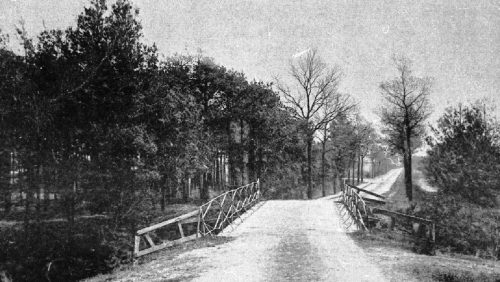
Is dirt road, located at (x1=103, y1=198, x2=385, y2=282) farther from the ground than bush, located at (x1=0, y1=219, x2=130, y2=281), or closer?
farther from the ground

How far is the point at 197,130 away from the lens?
26.5 metres

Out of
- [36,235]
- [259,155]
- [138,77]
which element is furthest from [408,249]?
[259,155]

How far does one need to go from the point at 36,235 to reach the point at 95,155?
469 centimetres

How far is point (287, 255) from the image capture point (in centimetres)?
954

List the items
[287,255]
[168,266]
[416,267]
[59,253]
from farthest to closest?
[59,253], [287,255], [168,266], [416,267]

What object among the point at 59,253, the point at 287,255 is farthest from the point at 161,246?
the point at 59,253

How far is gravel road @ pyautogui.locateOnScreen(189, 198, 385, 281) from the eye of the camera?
25.5ft

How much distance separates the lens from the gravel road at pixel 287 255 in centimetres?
778

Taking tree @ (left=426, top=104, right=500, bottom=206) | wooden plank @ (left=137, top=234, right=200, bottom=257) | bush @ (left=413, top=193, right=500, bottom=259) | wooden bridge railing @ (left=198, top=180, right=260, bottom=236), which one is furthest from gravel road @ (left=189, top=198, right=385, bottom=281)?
tree @ (left=426, top=104, right=500, bottom=206)

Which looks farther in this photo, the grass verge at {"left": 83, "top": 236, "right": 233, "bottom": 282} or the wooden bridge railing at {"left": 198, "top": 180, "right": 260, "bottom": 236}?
the wooden bridge railing at {"left": 198, "top": 180, "right": 260, "bottom": 236}

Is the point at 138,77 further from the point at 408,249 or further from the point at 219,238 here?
the point at 408,249

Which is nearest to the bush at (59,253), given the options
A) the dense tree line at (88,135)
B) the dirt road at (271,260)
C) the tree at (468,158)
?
the dense tree line at (88,135)

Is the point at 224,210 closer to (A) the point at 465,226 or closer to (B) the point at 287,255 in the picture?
(B) the point at 287,255

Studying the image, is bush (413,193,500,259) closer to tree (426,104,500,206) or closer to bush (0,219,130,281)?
tree (426,104,500,206)
